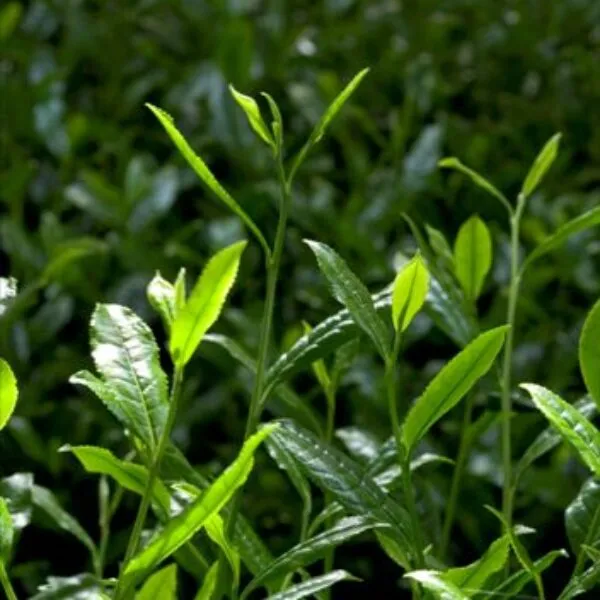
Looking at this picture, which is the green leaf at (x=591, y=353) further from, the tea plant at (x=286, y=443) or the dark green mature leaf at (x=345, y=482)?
the dark green mature leaf at (x=345, y=482)

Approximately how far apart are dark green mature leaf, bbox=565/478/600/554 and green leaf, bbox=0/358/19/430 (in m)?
0.36

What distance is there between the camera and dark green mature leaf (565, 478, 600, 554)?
36.5 inches

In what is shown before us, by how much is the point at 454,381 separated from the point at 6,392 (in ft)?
0.83

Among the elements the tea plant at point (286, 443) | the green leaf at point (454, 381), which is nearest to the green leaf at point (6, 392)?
the tea plant at point (286, 443)

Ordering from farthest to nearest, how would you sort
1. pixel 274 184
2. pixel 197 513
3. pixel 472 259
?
1. pixel 274 184
2. pixel 472 259
3. pixel 197 513

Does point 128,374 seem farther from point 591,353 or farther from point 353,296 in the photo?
point 591,353

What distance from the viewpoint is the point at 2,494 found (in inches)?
40.4

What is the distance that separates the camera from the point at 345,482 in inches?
34.3

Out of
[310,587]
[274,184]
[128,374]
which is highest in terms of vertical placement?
[128,374]

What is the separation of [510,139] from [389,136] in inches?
7.4

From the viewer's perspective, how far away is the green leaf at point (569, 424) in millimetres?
815

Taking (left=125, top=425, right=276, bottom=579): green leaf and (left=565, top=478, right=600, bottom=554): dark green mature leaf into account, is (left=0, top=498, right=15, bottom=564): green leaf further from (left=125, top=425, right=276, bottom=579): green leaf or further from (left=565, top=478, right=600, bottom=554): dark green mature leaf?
(left=565, top=478, right=600, bottom=554): dark green mature leaf

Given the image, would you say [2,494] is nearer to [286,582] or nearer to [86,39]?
[286,582]

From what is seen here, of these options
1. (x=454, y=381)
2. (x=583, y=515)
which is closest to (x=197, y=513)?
(x=454, y=381)
